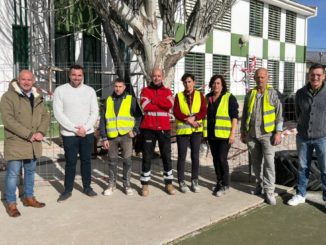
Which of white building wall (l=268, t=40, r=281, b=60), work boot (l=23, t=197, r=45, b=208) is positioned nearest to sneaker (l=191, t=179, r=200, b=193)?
work boot (l=23, t=197, r=45, b=208)

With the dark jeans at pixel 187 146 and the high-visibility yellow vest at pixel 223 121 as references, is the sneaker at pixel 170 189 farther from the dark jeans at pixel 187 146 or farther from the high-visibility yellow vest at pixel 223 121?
the high-visibility yellow vest at pixel 223 121

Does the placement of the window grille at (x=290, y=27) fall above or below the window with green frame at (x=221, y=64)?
above

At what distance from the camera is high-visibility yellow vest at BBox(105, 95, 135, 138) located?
537 cm

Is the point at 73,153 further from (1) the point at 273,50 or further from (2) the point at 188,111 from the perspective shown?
(1) the point at 273,50

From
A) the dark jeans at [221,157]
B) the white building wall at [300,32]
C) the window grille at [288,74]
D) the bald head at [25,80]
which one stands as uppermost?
the white building wall at [300,32]

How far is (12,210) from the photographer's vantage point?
4605mm

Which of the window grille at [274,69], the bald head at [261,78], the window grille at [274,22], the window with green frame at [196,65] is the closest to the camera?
the bald head at [261,78]

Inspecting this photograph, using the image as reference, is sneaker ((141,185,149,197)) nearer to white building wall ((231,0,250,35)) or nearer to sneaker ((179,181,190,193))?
sneaker ((179,181,190,193))

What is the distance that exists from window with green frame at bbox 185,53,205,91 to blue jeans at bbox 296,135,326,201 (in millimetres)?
8544

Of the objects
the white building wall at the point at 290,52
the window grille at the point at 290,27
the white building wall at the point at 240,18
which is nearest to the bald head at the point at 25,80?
the white building wall at the point at 240,18

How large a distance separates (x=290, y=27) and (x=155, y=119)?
1688 cm

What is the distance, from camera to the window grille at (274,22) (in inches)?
728

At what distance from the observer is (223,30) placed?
1596cm

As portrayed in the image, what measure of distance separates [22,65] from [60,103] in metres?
5.88
